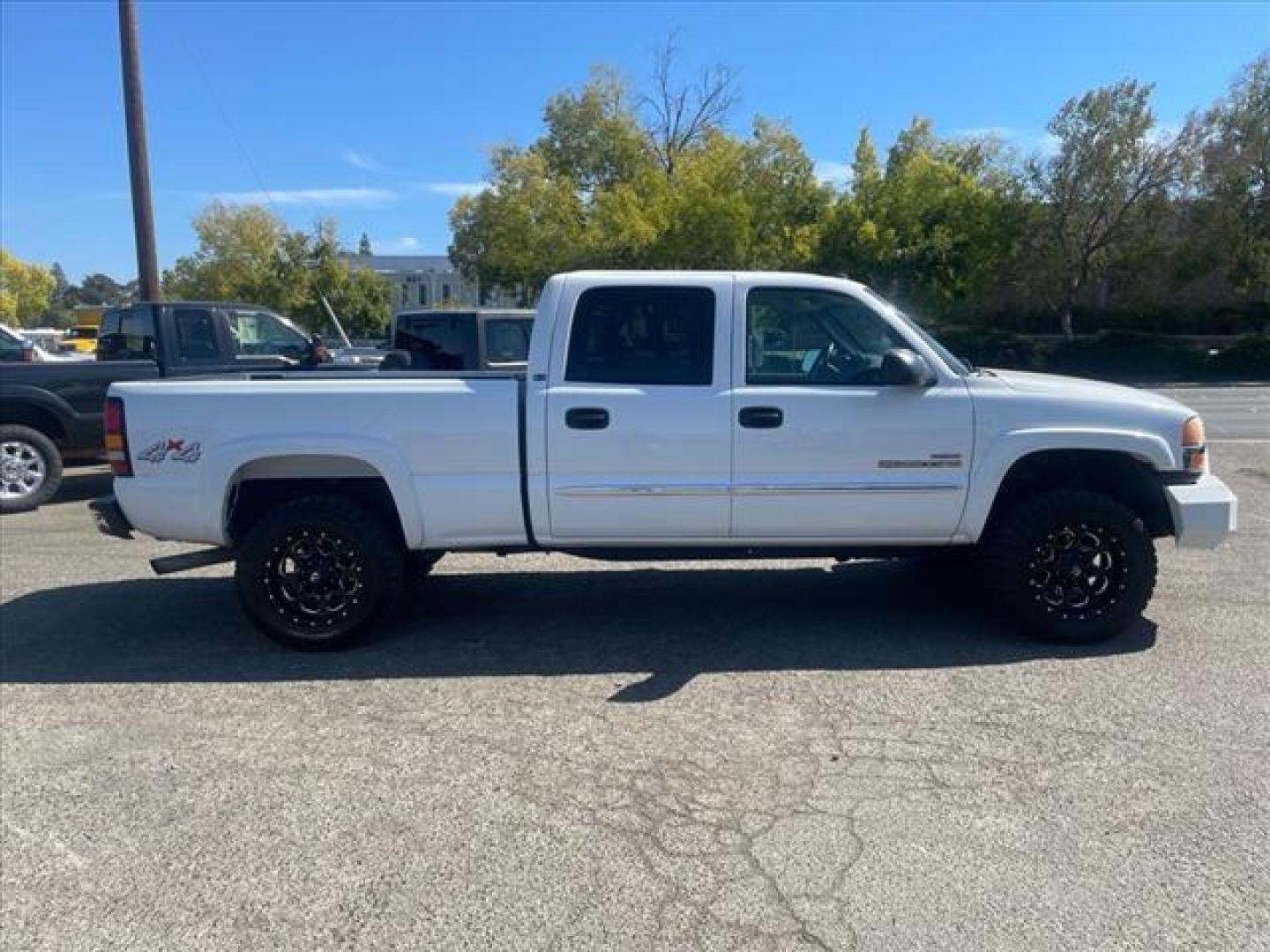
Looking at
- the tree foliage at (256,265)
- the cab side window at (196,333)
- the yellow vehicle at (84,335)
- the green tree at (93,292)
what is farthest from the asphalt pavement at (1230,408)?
the green tree at (93,292)

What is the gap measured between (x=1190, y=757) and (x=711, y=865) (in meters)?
2.05

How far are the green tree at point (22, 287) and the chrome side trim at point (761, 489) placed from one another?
8118 centimetres

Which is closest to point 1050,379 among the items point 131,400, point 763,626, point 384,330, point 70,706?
point 763,626

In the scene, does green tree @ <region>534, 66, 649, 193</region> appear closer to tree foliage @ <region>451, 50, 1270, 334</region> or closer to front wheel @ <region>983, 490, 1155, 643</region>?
tree foliage @ <region>451, 50, 1270, 334</region>

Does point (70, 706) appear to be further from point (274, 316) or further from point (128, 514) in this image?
point (274, 316)

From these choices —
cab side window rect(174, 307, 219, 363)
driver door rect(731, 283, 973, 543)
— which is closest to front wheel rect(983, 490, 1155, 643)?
driver door rect(731, 283, 973, 543)

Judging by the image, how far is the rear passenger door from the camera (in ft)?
16.0

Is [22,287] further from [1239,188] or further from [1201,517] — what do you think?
[1201,517]

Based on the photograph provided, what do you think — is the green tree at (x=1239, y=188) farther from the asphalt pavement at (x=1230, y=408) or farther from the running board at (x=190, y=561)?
the running board at (x=190, y=561)

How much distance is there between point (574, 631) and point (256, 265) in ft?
165

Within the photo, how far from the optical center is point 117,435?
4965 millimetres

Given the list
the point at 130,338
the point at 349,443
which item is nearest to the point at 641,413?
the point at 349,443

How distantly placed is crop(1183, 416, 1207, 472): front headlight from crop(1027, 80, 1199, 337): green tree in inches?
1170

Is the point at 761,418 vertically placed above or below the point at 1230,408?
above
